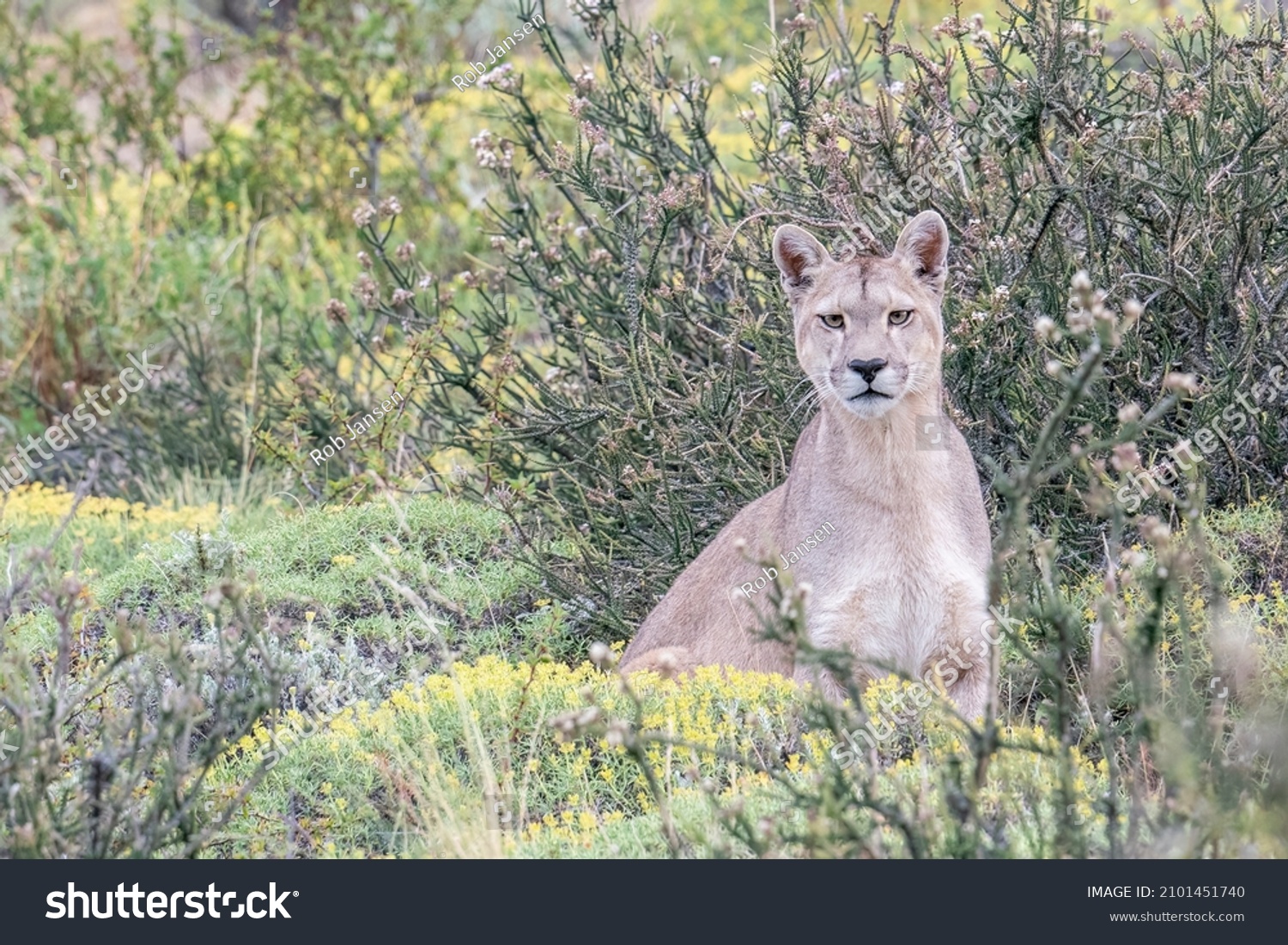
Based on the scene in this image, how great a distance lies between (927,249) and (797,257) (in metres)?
0.45

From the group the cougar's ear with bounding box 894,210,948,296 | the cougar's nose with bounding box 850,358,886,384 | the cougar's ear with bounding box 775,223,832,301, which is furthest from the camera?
the cougar's ear with bounding box 775,223,832,301

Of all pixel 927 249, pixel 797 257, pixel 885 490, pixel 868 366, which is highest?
pixel 797 257

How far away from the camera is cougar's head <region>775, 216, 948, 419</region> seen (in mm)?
5086

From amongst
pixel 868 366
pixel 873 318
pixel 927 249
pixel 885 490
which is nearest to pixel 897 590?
pixel 885 490

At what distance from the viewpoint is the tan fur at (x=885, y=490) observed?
5102mm

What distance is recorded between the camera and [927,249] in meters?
5.38

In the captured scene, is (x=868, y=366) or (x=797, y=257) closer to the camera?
(x=868, y=366)

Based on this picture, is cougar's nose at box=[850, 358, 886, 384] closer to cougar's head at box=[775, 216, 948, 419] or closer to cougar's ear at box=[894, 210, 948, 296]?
cougar's head at box=[775, 216, 948, 419]

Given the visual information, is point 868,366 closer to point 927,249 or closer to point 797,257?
point 927,249

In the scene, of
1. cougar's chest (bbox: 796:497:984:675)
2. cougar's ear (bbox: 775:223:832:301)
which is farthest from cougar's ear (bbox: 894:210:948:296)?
cougar's chest (bbox: 796:497:984:675)

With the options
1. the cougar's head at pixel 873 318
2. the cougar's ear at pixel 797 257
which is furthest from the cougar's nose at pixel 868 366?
the cougar's ear at pixel 797 257

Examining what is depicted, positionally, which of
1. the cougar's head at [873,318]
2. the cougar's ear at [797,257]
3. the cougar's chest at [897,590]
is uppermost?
the cougar's ear at [797,257]

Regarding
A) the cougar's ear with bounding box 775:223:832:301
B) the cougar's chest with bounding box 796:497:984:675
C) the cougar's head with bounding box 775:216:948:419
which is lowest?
the cougar's chest with bounding box 796:497:984:675

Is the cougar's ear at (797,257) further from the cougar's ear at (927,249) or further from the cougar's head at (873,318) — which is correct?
the cougar's ear at (927,249)
